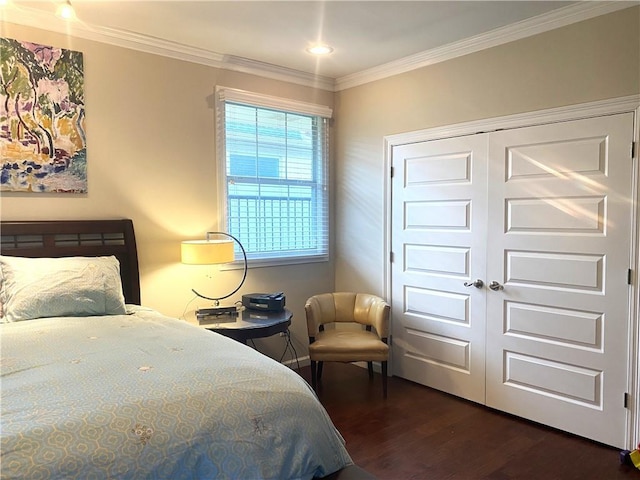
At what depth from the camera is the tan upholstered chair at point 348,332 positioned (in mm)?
3438

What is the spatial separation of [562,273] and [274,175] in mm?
2323

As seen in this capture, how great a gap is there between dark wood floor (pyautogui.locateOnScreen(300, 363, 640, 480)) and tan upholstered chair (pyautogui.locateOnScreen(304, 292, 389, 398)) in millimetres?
299

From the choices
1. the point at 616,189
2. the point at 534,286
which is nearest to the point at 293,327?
the point at 534,286

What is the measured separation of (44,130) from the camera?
9.56 feet

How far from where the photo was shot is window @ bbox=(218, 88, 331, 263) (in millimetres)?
3779

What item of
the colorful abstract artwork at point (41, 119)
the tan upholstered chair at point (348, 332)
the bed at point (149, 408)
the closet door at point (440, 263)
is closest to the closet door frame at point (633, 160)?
the closet door at point (440, 263)

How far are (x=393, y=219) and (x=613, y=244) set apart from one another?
5.39ft

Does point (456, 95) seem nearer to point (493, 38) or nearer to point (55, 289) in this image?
point (493, 38)

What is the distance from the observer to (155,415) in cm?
133

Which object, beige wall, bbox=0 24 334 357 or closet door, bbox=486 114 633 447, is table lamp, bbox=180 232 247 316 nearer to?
beige wall, bbox=0 24 334 357

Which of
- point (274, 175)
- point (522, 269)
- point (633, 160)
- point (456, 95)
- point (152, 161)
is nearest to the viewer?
point (633, 160)

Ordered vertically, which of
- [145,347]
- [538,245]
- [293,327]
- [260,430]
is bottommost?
[293,327]

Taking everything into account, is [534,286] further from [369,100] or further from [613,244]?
[369,100]

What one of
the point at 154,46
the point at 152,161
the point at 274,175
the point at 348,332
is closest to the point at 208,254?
the point at 152,161
